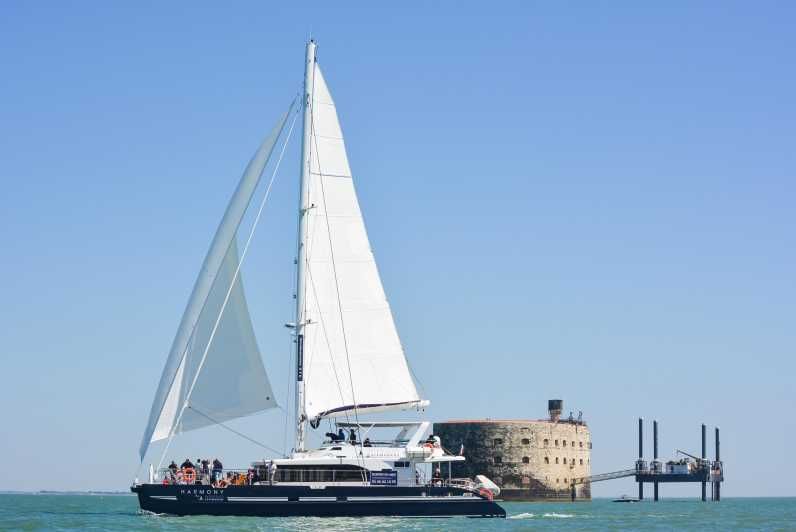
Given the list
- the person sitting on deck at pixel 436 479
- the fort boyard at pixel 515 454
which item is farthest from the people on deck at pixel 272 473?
the fort boyard at pixel 515 454

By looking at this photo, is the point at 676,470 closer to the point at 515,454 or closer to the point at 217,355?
the point at 515,454

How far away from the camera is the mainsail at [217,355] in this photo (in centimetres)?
3225

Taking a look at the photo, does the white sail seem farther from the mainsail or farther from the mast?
the mainsail

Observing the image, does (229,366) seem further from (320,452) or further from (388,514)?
(388,514)

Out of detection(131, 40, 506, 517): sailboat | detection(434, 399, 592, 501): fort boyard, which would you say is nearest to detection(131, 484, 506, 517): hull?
detection(131, 40, 506, 517): sailboat

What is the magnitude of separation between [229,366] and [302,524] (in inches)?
191

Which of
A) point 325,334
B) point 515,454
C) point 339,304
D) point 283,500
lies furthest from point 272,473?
point 515,454

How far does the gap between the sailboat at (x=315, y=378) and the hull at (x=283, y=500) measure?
24mm

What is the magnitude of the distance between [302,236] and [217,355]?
12.1 ft

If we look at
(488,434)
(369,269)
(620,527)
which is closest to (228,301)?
(369,269)

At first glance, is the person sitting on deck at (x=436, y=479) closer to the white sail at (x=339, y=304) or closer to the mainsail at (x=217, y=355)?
the white sail at (x=339, y=304)

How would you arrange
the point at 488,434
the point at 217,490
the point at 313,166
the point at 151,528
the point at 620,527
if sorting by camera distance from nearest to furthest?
the point at 151,528 < the point at 217,490 < the point at 313,166 < the point at 620,527 < the point at 488,434

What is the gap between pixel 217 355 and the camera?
3303 centimetres

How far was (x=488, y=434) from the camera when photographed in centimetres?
5941
